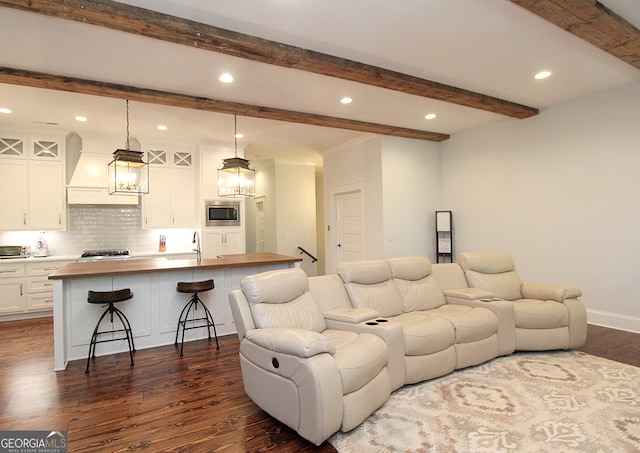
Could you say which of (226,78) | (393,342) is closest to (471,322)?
(393,342)

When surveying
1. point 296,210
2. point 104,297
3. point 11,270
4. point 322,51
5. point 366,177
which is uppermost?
point 322,51

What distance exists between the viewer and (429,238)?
20.8 feet

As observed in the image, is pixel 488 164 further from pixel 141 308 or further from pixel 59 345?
pixel 59 345

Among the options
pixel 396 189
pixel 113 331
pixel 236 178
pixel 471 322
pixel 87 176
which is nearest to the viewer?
pixel 471 322

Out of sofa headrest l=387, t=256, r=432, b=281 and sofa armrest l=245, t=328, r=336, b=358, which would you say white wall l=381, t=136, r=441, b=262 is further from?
sofa armrest l=245, t=328, r=336, b=358

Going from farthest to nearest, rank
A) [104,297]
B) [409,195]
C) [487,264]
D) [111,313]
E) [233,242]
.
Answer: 1. [233,242]
2. [409,195]
3. [487,264]
4. [111,313]
5. [104,297]

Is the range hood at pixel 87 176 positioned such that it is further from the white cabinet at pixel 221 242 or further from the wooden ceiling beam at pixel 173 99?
the wooden ceiling beam at pixel 173 99

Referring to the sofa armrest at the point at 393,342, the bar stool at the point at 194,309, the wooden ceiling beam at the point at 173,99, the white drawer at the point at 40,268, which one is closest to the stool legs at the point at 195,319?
the bar stool at the point at 194,309

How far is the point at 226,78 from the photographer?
3.60 m

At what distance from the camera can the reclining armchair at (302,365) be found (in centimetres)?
201

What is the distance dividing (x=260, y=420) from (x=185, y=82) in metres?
3.36

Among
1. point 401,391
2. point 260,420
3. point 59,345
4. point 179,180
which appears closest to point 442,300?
point 401,391

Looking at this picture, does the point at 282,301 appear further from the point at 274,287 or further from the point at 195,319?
the point at 195,319

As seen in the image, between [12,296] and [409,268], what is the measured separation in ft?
18.8
